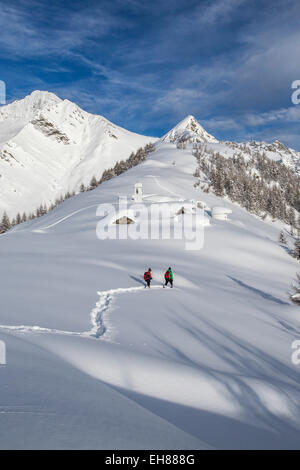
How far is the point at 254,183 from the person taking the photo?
9025 centimetres

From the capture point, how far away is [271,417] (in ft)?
16.7

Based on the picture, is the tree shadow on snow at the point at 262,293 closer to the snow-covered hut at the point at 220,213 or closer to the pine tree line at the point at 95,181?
the snow-covered hut at the point at 220,213

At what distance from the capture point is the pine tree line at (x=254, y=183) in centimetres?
7544

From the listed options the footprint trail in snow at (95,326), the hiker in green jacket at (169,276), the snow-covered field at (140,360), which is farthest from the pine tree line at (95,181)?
the footprint trail in snow at (95,326)

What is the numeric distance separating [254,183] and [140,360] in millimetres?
91555

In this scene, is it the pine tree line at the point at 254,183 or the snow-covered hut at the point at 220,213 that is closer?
the snow-covered hut at the point at 220,213

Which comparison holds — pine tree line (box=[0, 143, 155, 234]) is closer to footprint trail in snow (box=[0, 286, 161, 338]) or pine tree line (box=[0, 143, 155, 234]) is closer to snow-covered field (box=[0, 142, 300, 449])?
snow-covered field (box=[0, 142, 300, 449])

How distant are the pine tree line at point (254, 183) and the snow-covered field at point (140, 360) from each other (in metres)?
60.0

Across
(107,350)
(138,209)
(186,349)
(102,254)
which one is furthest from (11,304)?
(138,209)

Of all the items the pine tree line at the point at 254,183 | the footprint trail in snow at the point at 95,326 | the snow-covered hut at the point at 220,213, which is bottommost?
the footprint trail in snow at the point at 95,326

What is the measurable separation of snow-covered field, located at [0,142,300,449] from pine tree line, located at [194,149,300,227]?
2362 inches

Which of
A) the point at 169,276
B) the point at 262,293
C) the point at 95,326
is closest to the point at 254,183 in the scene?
the point at 262,293

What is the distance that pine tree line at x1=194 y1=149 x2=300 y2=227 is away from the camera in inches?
2970
